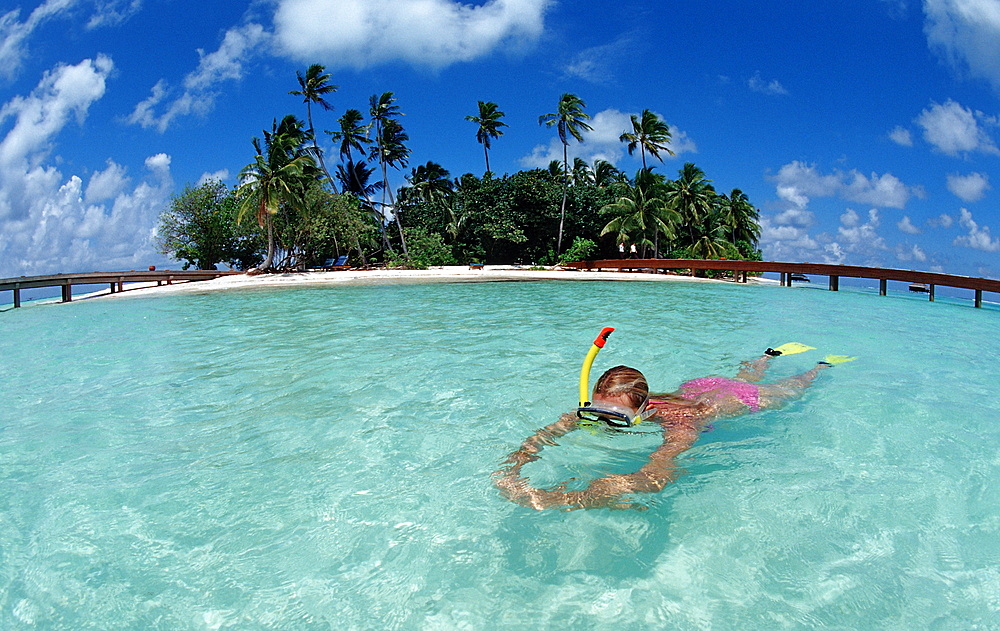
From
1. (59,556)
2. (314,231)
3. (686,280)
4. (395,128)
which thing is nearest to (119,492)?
(59,556)

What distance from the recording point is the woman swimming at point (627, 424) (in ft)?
9.49

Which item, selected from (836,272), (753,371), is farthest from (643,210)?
(753,371)

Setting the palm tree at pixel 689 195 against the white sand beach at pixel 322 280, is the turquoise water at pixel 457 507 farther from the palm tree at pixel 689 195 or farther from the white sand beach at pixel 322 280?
the palm tree at pixel 689 195

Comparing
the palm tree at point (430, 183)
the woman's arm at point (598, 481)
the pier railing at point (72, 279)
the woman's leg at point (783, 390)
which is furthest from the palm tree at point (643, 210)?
the woman's arm at point (598, 481)

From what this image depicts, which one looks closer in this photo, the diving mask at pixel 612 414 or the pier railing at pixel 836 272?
the diving mask at pixel 612 414

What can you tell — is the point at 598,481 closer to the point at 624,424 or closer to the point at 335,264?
the point at 624,424

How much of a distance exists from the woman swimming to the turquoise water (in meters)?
0.09

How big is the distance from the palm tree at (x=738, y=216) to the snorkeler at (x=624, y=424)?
43109 mm

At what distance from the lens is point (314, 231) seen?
108ft

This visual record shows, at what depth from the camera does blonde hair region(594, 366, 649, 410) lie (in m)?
3.16

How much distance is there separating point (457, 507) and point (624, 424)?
1.04 m

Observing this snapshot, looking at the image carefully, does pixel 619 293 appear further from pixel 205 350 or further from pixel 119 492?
pixel 119 492

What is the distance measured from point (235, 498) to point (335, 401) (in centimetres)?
201

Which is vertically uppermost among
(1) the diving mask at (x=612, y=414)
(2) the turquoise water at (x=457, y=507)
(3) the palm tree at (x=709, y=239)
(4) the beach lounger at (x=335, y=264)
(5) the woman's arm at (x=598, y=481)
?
(3) the palm tree at (x=709, y=239)
